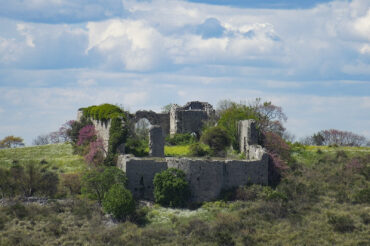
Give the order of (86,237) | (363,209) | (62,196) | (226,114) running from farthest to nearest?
(226,114) < (62,196) < (363,209) < (86,237)

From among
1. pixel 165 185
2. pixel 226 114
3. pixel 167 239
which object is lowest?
pixel 167 239

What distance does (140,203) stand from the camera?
37.9 meters

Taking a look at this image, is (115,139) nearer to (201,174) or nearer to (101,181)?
(101,181)

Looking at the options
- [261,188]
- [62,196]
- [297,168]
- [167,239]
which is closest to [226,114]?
→ [297,168]

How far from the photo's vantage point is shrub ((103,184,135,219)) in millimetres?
35125

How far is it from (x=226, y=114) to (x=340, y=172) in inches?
500

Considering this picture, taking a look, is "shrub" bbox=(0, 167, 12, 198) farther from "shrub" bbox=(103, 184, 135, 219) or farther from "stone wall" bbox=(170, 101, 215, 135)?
"stone wall" bbox=(170, 101, 215, 135)

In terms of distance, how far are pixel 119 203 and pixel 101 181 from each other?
3536mm

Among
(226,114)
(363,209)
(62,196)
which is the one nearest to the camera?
(363,209)

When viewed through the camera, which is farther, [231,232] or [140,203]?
[140,203]

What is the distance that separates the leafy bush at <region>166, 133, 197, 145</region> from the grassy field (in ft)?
34.3

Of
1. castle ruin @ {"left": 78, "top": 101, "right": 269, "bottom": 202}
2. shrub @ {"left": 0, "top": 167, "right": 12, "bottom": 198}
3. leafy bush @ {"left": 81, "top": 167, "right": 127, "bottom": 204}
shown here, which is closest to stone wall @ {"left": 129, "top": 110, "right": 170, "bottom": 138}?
castle ruin @ {"left": 78, "top": 101, "right": 269, "bottom": 202}

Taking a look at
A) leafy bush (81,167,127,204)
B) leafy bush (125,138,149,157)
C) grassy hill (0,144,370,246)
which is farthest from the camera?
leafy bush (125,138,149,157)

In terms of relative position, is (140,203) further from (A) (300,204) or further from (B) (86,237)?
(A) (300,204)
